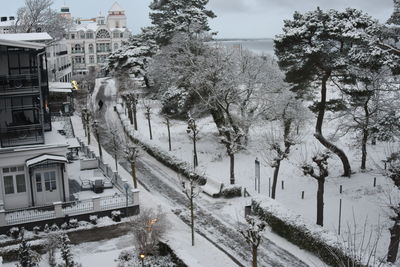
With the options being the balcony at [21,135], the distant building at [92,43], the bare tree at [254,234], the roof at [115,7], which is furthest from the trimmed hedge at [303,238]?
the roof at [115,7]

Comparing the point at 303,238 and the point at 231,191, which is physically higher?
the point at 231,191

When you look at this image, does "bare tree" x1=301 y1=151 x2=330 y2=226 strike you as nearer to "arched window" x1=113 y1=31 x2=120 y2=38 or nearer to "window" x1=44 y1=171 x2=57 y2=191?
"window" x1=44 y1=171 x2=57 y2=191

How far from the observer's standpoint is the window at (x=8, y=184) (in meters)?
24.3

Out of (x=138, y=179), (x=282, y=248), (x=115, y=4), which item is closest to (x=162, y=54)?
(x=138, y=179)

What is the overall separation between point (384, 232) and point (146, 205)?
12.9 m

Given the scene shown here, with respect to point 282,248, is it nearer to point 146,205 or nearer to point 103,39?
point 146,205

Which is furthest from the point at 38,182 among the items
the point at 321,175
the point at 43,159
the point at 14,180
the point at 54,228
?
the point at 321,175

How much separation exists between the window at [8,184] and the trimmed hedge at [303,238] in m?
13.0

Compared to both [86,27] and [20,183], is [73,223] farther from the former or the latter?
[86,27]

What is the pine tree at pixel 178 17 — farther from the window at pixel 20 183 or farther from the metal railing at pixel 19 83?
the window at pixel 20 183

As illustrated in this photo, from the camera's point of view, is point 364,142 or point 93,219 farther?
point 364,142

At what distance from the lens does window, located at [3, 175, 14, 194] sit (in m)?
24.3

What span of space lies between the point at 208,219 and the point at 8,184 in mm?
10905

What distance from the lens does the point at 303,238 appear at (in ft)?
66.8
